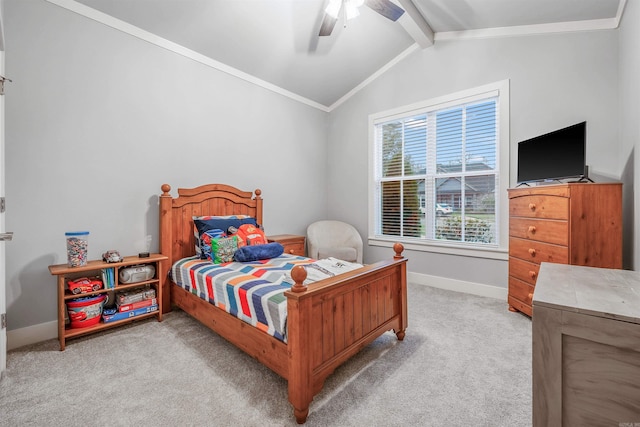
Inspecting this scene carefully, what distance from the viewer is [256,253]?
8.98 ft

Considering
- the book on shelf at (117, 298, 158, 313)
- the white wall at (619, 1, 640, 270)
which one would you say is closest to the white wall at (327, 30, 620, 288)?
the white wall at (619, 1, 640, 270)

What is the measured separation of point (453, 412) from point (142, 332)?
249 cm

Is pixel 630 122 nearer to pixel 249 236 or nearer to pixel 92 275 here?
pixel 249 236

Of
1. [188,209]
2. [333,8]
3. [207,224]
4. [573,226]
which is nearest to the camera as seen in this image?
[573,226]

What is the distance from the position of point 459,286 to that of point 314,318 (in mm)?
2710

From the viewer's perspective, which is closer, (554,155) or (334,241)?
(554,155)

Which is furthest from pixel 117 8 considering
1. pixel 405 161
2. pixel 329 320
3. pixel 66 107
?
pixel 405 161

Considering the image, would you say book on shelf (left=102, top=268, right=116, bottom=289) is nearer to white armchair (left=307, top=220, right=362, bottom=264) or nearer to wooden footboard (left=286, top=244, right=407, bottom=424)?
wooden footboard (left=286, top=244, right=407, bottom=424)

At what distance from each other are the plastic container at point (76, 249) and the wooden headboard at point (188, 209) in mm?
689

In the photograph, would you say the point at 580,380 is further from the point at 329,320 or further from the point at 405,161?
the point at 405,161

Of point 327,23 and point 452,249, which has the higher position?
point 327,23

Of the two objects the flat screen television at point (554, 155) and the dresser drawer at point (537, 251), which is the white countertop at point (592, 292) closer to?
the dresser drawer at point (537, 251)

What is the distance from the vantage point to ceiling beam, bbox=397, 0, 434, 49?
9.79ft

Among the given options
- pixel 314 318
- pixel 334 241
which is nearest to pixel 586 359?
pixel 314 318
